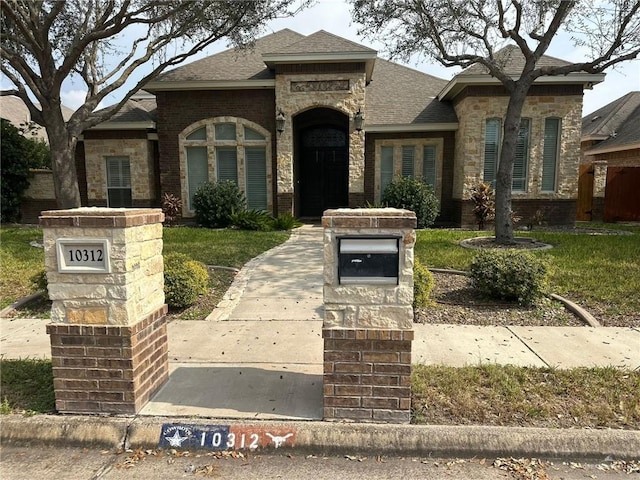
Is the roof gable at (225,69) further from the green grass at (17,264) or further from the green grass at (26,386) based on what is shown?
the green grass at (26,386)

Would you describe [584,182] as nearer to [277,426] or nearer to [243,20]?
[243,20]

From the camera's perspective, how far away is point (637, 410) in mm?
3188

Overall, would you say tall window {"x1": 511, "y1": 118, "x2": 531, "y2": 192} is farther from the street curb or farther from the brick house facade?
the street curb

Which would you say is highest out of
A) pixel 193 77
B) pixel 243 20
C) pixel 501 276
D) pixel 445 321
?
pixel 243 20

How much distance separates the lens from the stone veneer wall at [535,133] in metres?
13.6

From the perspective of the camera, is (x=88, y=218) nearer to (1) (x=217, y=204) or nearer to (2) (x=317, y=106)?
(1) (x=217, y=204)

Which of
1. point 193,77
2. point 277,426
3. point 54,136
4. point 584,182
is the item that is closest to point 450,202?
point 584,182

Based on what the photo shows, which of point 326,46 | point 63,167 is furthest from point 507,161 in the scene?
point 63,167

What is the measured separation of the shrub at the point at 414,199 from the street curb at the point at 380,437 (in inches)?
421

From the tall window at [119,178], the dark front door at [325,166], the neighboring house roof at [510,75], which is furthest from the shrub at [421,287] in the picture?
the tall window at [119,178]

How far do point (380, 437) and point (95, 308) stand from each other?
7.41 ft

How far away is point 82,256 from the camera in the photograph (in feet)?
10.3

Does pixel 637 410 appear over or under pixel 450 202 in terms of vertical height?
under

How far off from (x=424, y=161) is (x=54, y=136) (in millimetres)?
11232
